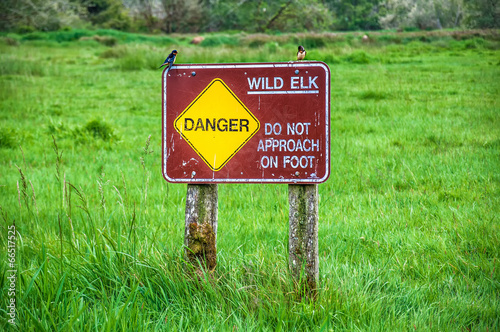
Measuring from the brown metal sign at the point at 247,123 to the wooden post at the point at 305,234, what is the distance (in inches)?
3.8

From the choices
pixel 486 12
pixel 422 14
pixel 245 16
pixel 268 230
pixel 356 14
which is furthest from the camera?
pixel 356 14

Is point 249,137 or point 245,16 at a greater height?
point 245,16

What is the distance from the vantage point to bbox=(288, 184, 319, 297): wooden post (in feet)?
7.73

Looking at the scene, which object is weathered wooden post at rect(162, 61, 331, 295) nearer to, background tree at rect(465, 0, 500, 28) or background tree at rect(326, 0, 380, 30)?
background tree at rect(465, 0, 500, 28)

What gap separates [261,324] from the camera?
6.96ft

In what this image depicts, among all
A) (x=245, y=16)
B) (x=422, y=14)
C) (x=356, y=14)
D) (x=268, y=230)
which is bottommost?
(x=268, y=230)

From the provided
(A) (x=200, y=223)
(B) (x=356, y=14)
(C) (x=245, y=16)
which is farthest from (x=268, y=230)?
(B) (x=356, y=14)

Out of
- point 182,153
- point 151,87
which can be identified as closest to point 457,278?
point 182,153

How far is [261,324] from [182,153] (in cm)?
100

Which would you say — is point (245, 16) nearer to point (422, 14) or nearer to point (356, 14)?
point (356, 14)

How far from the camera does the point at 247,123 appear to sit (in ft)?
8.02

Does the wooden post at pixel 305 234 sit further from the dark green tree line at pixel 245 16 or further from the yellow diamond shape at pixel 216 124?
the dark green tree line at pixel 245 16

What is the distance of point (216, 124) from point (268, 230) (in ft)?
4.35

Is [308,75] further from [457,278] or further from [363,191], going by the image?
[363,191]
